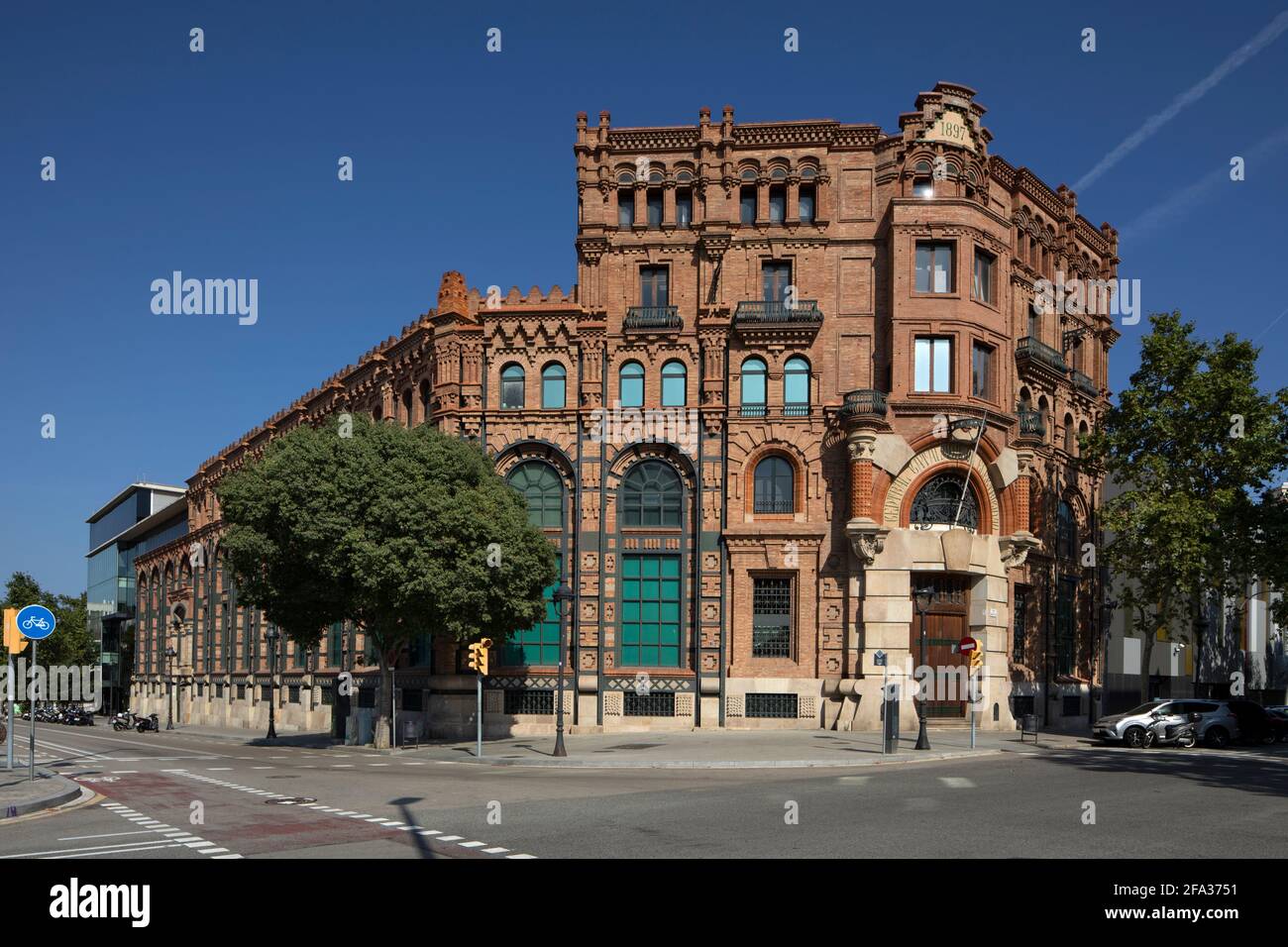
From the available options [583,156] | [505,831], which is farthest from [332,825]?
[583,156]

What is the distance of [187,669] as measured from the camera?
8612 centimetres

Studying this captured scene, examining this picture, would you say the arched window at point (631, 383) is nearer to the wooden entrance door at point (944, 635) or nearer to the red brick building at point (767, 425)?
the red brick building at point (767, 425)

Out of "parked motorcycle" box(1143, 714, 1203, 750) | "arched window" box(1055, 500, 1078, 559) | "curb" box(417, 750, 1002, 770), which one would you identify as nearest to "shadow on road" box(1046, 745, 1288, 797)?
"parked motorcycle" box(1143, 714, 1203, 750)

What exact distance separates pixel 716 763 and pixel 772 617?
13.8m

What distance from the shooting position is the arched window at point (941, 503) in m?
43.3

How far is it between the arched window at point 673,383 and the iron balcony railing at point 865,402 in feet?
22.0

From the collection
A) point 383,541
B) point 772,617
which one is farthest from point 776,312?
point 383,541

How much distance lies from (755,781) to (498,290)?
90.0 ft

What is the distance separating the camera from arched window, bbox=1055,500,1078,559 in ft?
166

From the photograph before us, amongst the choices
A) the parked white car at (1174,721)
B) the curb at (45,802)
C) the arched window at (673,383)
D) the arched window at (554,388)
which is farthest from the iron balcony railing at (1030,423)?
the curb at (45,802)

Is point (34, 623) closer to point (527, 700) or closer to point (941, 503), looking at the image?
point (527, 700)

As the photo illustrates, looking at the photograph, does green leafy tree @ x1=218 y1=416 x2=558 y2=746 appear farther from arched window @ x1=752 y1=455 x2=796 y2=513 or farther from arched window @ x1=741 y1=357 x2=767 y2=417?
arched window @ x1=741 y1=357 x2=767 y2=417
